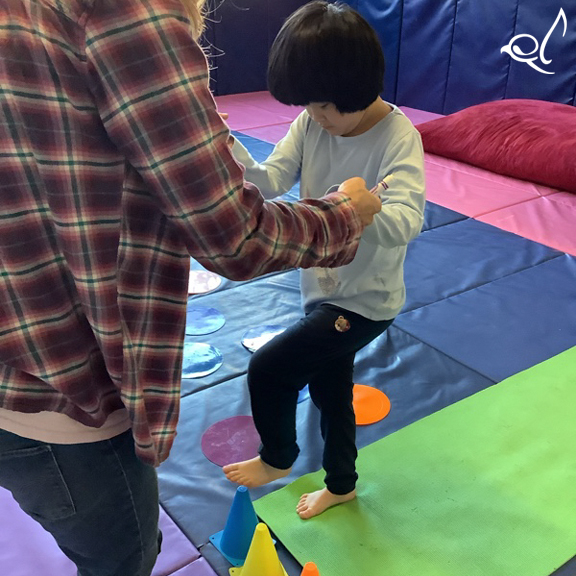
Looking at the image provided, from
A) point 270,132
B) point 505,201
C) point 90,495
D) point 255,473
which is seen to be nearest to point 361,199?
point 90,495

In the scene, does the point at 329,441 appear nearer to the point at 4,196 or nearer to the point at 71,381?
the point at 71,381

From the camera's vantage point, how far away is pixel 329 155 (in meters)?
1.09

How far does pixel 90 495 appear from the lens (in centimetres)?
68

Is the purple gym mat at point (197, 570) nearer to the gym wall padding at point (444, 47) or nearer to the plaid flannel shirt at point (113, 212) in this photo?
the plaid flannel shirt at point (113, 212)

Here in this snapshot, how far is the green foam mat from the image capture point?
1122 mm

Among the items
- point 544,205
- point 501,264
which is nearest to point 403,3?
point 544,205

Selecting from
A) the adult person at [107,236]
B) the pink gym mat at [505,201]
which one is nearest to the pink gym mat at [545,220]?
the pink gym mat at [505,201]

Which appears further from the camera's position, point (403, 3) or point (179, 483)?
point (403, 3)

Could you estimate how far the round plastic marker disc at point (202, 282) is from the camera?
205cm

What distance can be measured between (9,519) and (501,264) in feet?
5.70

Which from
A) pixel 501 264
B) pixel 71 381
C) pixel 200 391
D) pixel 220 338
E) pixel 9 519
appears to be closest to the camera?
A: pixel 71 381

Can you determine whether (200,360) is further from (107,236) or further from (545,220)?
(545,220)

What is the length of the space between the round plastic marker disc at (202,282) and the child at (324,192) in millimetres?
897

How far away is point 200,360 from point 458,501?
29.8 inches
